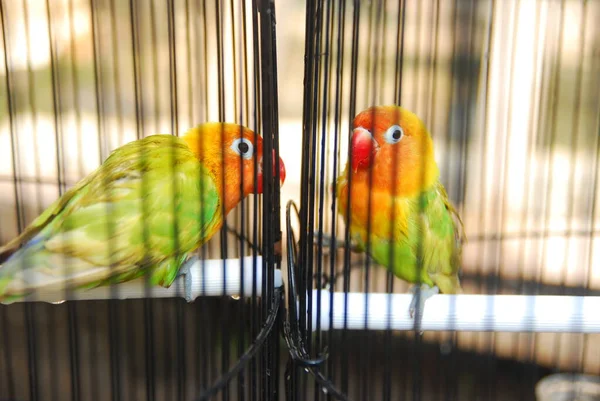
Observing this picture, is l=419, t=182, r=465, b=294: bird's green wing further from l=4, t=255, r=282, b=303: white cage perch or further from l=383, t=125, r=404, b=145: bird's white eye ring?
l=4, t=255, r=282, b=303: white cage perch

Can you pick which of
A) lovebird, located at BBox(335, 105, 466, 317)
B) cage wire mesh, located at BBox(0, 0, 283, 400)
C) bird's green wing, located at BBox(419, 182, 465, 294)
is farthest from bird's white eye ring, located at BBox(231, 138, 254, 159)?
bird's green wing, located at BBox(419, 182, 465, 294)

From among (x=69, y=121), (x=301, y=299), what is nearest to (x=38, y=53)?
(x=69, y=121)

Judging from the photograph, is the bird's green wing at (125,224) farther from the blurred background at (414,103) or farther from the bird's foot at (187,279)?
the blurred background at (414,103)

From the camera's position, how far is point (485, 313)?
54cm

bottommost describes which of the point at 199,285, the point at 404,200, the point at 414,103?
the point at 199,285

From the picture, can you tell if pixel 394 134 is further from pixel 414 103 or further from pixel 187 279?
pixel 187 279

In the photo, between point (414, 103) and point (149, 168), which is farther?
point (414, 103)

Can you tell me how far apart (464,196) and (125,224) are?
43 cm

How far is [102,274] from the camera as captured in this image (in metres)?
0.55

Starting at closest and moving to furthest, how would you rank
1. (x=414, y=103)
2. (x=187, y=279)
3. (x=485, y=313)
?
(x=485, y=313), (x=187, y=279), (x=414, y=103)

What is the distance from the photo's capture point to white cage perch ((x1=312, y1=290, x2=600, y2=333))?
0.53 m

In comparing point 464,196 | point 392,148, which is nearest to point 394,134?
point 392,148

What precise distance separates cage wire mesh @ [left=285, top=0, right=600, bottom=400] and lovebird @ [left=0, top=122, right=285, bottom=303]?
0.12m

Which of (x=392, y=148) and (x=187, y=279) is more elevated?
(x=392, y=148)
